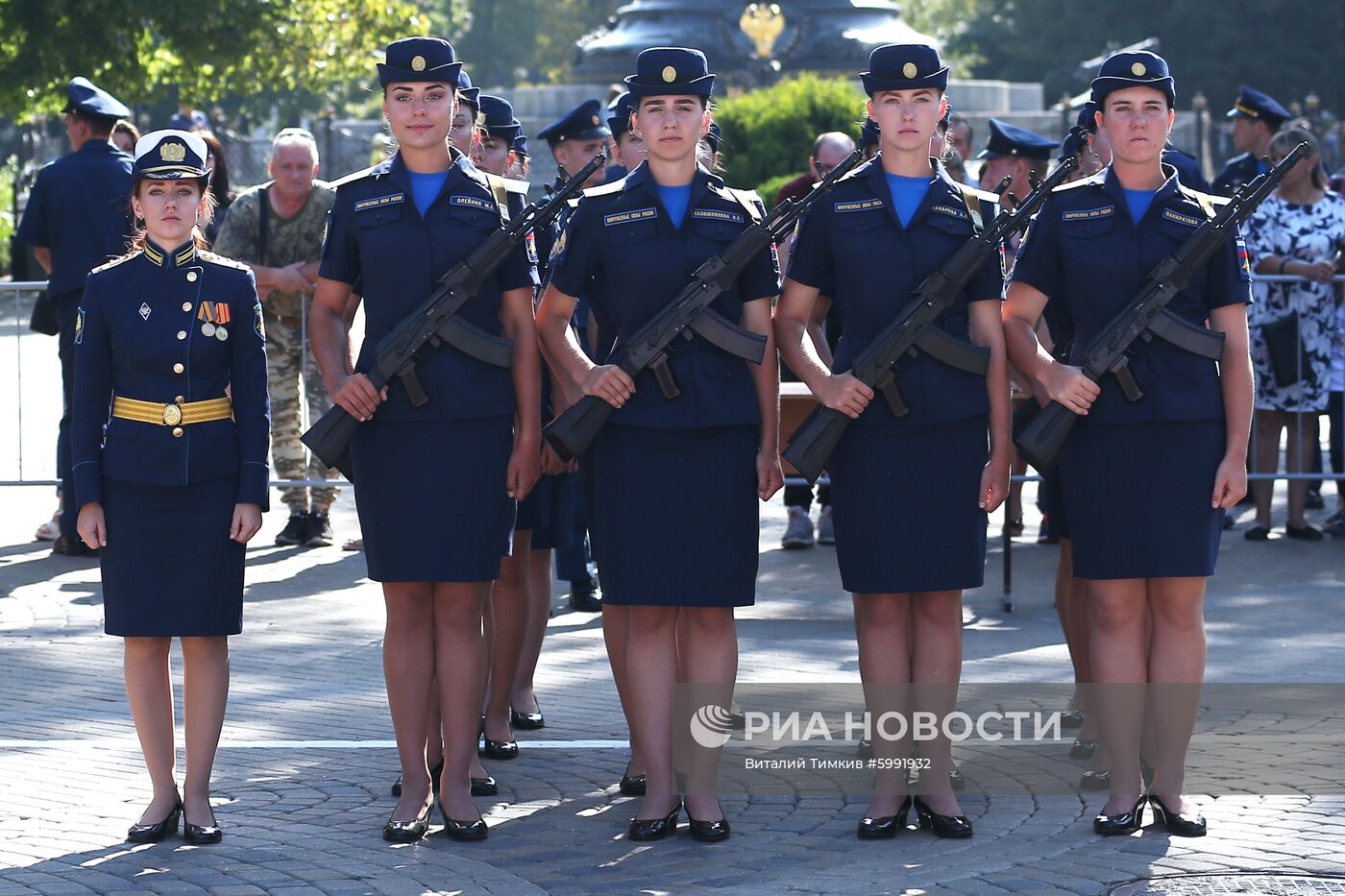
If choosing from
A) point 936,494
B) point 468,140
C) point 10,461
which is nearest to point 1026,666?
point 936,494

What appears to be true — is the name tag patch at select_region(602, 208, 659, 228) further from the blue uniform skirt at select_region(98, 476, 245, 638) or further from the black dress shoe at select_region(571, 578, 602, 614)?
the black dress shoe at select_region(571, 578, 602, 614)

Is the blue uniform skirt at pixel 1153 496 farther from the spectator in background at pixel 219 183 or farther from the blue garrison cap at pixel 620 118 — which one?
the spectator in background at pixel 219 183

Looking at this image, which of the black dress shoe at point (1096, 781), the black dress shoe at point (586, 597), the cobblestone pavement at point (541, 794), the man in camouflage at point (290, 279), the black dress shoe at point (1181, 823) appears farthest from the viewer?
the man in camouflage at point (290, 279)

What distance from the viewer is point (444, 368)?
5914 millimetres

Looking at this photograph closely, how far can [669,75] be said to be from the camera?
231 inches

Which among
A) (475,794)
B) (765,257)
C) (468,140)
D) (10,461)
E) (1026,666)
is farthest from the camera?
(10,461)

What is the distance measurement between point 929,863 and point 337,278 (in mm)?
2316

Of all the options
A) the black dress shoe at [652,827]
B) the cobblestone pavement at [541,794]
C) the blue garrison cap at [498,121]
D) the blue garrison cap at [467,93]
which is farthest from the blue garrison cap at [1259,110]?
the black dress shoe at [652,827]

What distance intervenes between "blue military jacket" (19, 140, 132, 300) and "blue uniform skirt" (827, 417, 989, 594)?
5.91 metres

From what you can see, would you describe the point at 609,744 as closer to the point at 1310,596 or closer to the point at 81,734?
the point at 81,734

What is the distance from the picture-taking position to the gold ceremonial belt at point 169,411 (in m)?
5.88

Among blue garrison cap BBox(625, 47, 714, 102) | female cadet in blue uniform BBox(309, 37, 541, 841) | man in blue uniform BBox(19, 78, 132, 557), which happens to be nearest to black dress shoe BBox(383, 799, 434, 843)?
female cadet in blue uniform BBox(309, 37, 541, 841)

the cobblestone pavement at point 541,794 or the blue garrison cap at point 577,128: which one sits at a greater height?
the blue garrison cap at point 577,128

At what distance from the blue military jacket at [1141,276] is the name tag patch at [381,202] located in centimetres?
182
